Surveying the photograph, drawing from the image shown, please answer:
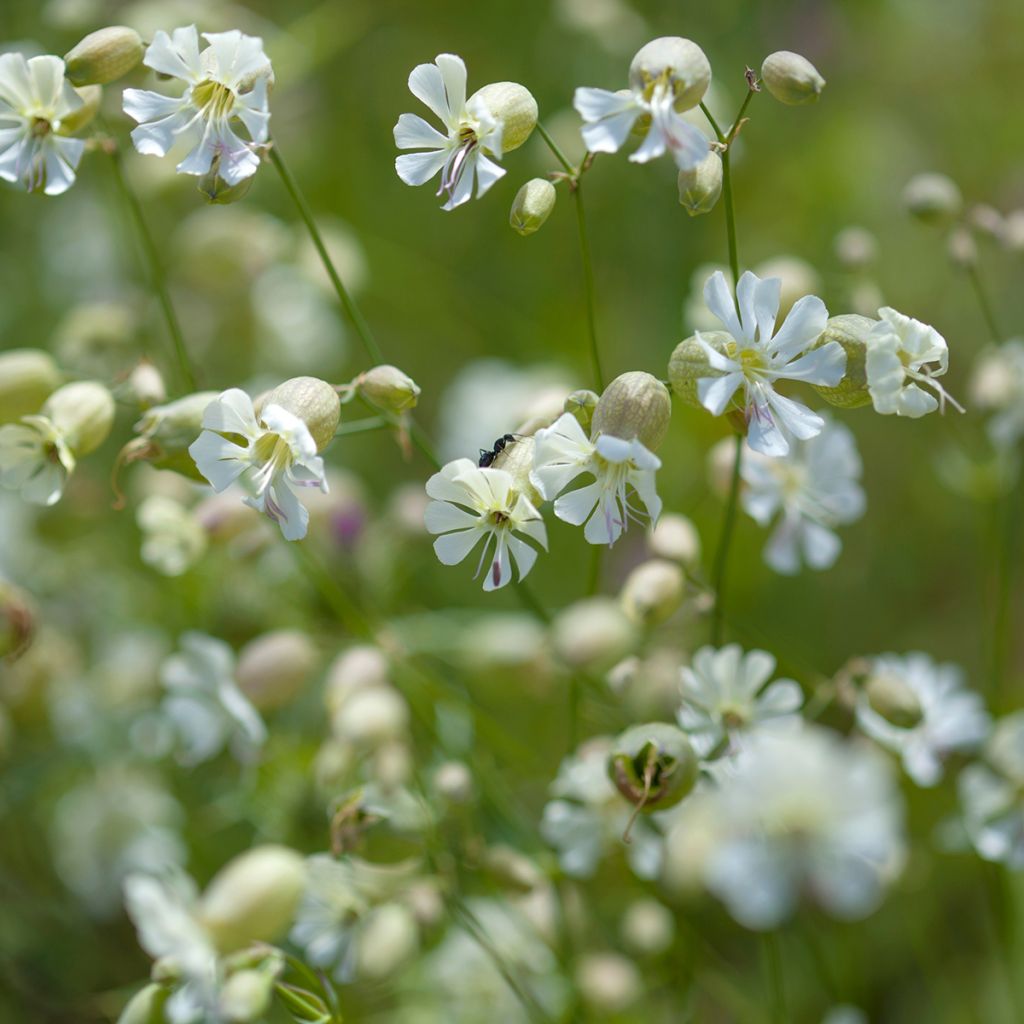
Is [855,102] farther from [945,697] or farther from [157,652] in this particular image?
[157,652]

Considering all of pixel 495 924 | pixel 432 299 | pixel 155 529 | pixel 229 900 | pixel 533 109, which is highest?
pixel 533 109

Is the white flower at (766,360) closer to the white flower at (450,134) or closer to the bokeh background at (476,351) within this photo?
the white flower at (450,134)

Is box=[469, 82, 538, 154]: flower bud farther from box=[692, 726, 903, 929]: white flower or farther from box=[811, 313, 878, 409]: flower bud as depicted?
box=[692, 726, 903, 929]: white flower

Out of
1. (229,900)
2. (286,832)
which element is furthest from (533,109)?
(286,832)

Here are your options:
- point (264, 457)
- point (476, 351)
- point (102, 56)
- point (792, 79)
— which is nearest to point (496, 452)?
point (264, 457)

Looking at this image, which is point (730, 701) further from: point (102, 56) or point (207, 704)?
point (102, 56)

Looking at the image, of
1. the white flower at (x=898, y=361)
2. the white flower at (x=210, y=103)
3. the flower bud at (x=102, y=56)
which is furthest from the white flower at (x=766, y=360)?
the flower bud at (x=102, y=56)
